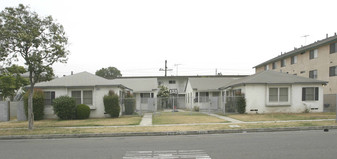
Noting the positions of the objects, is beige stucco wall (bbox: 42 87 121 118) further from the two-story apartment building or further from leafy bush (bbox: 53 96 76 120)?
the two-story apartment building

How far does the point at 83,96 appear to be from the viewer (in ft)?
69.8

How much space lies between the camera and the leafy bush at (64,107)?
19.5 meters

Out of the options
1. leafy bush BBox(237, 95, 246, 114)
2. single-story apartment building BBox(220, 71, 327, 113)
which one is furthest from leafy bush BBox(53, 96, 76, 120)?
single-story apartment building BBox(220, 71, 327, 113)

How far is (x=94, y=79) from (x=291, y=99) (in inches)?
678

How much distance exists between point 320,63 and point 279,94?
400 inches

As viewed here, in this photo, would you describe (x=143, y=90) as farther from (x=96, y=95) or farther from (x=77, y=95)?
(x=77, y=95)

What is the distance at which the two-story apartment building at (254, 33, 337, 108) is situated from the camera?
26.0 metres

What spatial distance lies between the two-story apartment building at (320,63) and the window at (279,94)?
614 cm

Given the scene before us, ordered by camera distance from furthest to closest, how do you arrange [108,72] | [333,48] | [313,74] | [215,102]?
[108,72], [313,74], [333,48], [215,102]

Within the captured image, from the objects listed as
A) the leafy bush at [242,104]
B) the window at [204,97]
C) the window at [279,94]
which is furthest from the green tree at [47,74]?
the window at [204,97]

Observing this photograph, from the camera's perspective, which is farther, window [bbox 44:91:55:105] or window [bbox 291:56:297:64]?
window [bbox 291:56:297:64]

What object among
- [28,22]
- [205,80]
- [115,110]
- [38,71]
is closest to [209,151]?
[38,71]

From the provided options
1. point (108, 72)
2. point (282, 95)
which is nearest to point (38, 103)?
point (282, 95)

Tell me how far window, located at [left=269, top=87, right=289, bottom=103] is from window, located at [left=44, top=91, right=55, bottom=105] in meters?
18.4
